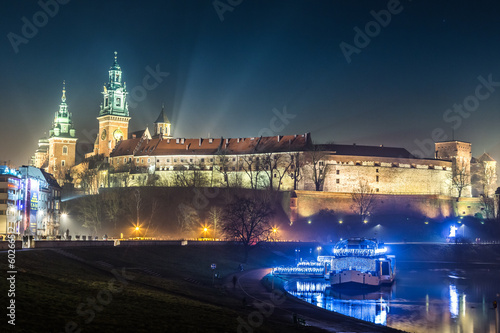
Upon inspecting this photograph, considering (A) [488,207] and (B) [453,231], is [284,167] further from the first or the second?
(A) [488,207]

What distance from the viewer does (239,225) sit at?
90.6 metres

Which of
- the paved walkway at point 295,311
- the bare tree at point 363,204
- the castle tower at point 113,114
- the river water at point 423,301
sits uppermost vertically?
the castle tower at point 113,114

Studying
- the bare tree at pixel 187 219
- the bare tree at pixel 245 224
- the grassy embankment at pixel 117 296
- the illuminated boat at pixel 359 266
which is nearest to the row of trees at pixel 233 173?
the bare tree at pixel 187 219

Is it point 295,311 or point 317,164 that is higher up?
point 317,164

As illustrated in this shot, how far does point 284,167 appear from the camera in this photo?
5290 inches

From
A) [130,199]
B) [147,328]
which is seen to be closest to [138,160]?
[130,199]

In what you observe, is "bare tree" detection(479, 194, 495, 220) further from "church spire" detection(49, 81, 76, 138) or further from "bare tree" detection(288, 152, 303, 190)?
"church spire" detection(49, 81, 76, 138)

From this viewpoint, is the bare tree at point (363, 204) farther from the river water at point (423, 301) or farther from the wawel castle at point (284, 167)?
the river water at point (423, 301)

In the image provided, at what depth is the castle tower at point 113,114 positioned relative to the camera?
162m

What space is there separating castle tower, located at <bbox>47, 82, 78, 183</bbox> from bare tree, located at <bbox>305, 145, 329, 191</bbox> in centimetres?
6814

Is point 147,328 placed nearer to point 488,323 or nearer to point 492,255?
point 488,323

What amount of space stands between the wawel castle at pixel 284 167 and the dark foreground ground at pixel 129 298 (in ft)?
207

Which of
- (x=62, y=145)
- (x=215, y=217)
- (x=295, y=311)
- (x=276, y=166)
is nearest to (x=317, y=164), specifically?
(x=276, y=166)

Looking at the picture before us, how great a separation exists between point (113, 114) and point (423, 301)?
115558 millimetres
